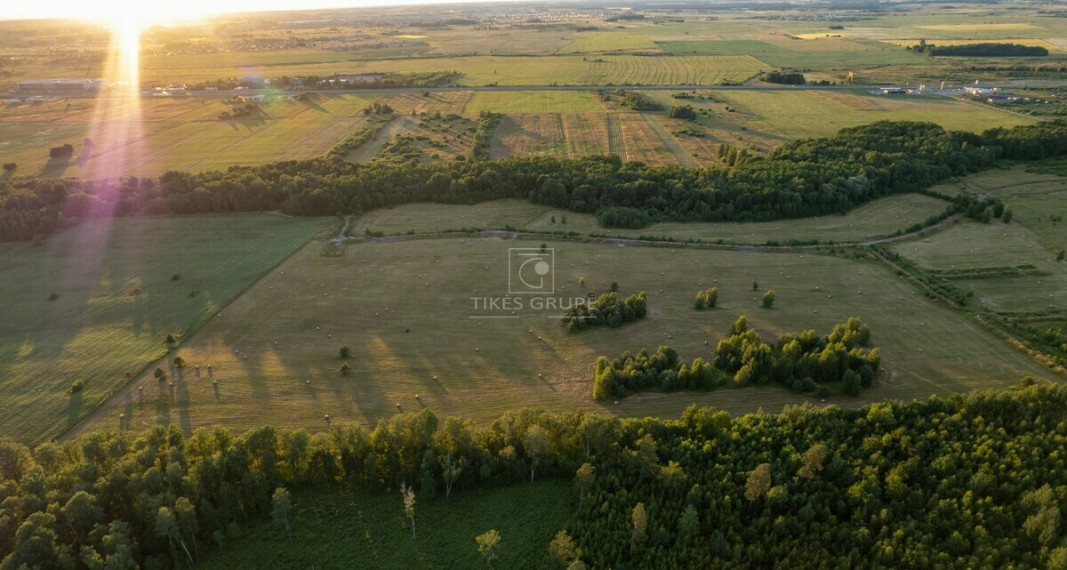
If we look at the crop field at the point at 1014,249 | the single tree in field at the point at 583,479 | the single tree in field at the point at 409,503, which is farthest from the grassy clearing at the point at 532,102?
the single tree in field at the point at 409,503

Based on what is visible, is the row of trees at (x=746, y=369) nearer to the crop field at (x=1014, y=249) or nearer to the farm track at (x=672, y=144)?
the crop field at (x=1014, y=249)

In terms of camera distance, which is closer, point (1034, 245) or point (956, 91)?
point (1034, 245)

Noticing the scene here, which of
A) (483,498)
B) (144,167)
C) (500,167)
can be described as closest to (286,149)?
(144,167)

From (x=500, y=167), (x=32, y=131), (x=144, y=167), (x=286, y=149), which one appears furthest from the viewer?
(x=32, y=131)

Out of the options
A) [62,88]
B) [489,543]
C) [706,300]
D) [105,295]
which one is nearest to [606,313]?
[706,300]

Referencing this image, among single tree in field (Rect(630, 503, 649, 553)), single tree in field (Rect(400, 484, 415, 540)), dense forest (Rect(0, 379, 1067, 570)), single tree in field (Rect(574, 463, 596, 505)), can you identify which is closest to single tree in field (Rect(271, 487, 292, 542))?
dense forest (Rect(0, 379, 1067, 570))

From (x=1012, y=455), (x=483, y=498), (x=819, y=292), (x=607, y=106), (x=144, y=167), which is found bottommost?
(x=483, y=498)

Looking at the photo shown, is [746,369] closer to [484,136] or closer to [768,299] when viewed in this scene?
[768,299]

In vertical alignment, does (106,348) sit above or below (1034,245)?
below

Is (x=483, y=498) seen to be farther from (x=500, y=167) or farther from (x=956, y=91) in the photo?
(x=956, y=91)
